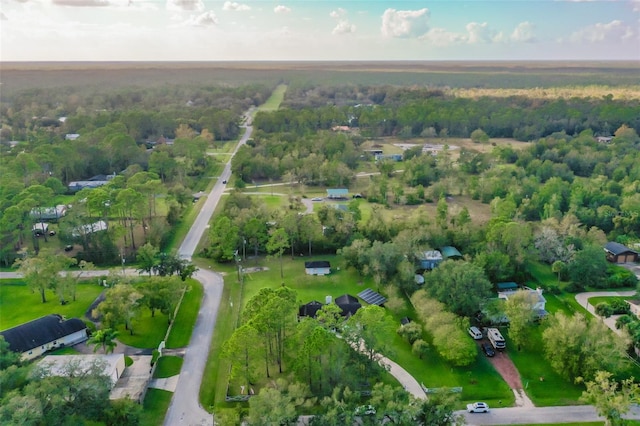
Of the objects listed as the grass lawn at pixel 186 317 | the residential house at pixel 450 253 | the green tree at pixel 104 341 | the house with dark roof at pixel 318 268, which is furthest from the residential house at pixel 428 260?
the green tree at pixel 104 341

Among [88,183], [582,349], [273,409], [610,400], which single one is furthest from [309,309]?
[88,183]

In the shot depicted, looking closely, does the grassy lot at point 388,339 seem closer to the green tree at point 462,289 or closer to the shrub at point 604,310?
the green tree at point 462,289

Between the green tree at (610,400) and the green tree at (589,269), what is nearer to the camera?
Result: the green tree at (610,400)

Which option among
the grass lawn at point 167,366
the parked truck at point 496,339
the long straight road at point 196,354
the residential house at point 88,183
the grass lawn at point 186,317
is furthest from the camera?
the residential house at point 88,183

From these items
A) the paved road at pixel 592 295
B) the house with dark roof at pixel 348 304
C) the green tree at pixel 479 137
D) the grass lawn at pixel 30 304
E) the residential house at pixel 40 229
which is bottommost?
the paved road at pixel 592 295

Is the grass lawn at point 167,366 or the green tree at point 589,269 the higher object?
the green tree at point 589,269

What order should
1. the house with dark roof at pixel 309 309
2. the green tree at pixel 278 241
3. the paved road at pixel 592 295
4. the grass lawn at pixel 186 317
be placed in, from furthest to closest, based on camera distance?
the green tree at pixel 278 241 < the paved road at pixel 592 295 < the house with dark roof at pixel 309 309 < the grass lawn at pixel 186 317

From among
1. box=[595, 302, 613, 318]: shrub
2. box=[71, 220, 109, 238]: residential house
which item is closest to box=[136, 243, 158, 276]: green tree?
box=[71, 220, 109, 238]: residential house
